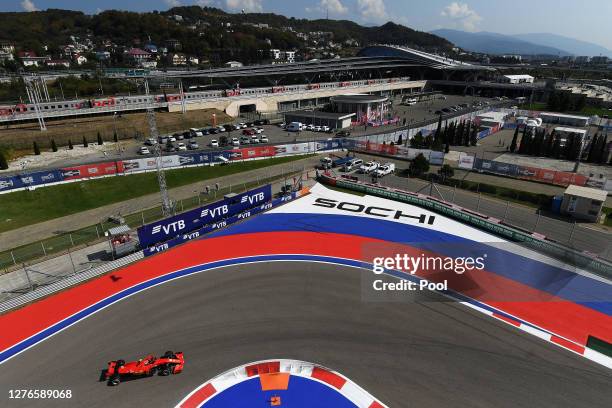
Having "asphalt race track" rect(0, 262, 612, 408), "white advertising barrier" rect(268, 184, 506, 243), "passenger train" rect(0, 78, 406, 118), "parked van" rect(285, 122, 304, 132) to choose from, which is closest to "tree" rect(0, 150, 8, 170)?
"passenger train" rect(0, 78, 406, 118)

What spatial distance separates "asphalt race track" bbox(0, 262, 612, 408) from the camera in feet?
48.3

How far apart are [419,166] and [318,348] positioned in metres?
29.7

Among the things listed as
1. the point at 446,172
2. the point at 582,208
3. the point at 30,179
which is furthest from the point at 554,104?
the point at 30,179

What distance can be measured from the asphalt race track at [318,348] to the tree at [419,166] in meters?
23.2

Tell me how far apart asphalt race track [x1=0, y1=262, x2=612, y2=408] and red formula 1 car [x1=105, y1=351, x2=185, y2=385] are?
0.38 metres

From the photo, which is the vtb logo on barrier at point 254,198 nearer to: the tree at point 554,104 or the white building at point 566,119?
the white building at point 566,119

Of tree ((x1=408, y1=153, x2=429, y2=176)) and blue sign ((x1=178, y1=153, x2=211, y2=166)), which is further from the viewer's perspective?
blue sign ((x1=178, y1=153, x2=211, y2=166))

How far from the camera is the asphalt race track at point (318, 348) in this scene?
48.3ft

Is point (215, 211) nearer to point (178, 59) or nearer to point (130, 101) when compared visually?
point (130, 101)

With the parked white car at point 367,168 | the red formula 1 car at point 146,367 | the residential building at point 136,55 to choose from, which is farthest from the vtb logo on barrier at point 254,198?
the residential building at point 136,55

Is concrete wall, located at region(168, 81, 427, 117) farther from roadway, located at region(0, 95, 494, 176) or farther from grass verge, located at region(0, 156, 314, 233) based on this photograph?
grass verge, located at region(0, 156, 314, 233)

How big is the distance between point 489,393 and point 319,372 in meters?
7.49

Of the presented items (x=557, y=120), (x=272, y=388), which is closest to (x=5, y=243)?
(x=272, y=388)

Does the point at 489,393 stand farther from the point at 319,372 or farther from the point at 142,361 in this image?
the point at 142,361
